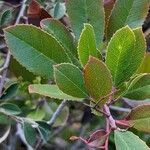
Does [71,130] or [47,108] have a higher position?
[47,108]

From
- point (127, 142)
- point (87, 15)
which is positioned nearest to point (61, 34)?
point (87, 15)

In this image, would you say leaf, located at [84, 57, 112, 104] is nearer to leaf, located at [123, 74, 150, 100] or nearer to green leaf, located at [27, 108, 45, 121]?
leaf, located at [123, 74, 150, 100]

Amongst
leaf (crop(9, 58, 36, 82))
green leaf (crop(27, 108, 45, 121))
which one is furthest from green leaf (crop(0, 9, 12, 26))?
green leaf (crop(27, 108, 45, 121))

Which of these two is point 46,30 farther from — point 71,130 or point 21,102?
point 71,130

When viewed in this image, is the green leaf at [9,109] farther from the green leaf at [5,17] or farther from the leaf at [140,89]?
the leaf at [140,89]

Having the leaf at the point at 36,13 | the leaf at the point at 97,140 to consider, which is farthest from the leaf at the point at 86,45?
the leaf at the point at 36,13

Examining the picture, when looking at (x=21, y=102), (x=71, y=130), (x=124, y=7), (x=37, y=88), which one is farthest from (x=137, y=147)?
(x=71, y=130)
